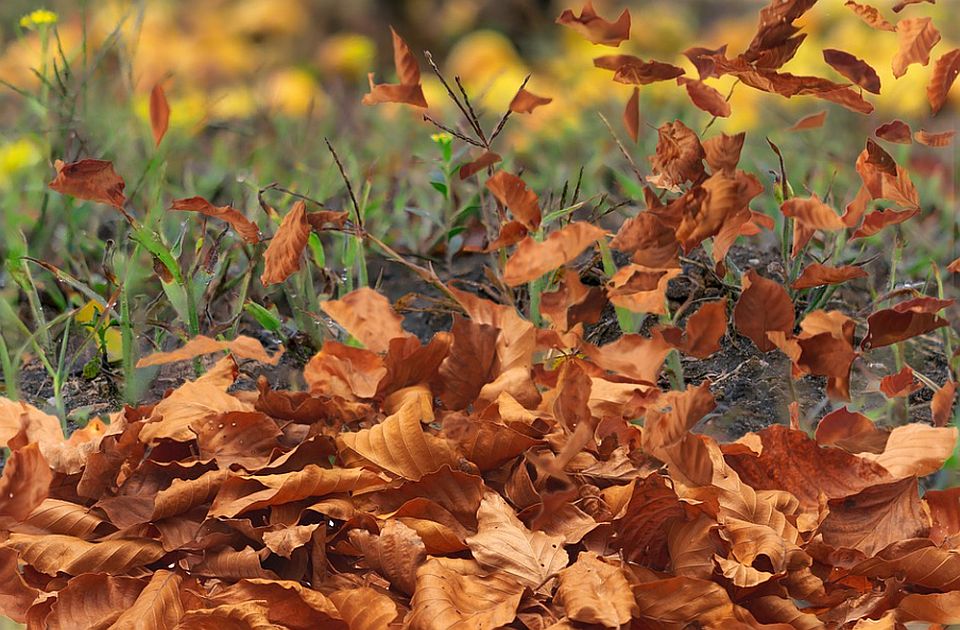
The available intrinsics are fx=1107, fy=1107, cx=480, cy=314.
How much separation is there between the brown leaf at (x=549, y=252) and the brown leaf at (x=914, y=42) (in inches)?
18.9

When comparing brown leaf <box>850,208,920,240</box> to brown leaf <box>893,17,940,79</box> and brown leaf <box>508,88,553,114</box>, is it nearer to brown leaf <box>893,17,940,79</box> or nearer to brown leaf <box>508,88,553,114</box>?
brown leaf <box>893,17,940,79</box>

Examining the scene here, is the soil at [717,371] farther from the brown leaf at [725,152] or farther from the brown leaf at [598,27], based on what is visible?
the brown leaf at [598,27]

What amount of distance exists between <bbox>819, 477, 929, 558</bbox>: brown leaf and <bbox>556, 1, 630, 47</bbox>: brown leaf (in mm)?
674

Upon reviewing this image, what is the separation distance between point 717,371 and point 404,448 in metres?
0.66

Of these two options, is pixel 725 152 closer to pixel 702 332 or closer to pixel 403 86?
pixel 702 332

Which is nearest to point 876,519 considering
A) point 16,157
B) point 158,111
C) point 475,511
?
point 475,511

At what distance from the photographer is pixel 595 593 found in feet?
3.72

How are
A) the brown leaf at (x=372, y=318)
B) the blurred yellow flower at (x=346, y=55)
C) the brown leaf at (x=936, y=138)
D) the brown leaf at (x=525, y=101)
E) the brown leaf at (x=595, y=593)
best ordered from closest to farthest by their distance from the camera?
the brown leaf at (x=595, y=593)
the brown leaf at (x=936, y=138)
the brown leaf at (x=372, y=318)
the brown leaf at (x=525, y=101)
the blurred yellow flower at (x=346, y=55)

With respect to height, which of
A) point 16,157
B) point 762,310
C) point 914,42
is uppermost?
point 914,42

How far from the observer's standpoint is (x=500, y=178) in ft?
4.76

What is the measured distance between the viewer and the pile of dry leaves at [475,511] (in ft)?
3.85

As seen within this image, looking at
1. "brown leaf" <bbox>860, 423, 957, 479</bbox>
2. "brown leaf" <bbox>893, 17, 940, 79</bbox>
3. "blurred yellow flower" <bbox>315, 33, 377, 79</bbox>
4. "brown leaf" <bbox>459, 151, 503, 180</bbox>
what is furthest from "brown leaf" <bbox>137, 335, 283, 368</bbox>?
"blurred yellow flower" <bbox>315, 33, 377, 79</bbox>

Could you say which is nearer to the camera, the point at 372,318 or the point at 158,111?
the point at 372,318

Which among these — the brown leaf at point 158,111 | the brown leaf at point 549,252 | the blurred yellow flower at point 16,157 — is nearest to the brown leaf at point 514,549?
the brown leaf at point 549,252
